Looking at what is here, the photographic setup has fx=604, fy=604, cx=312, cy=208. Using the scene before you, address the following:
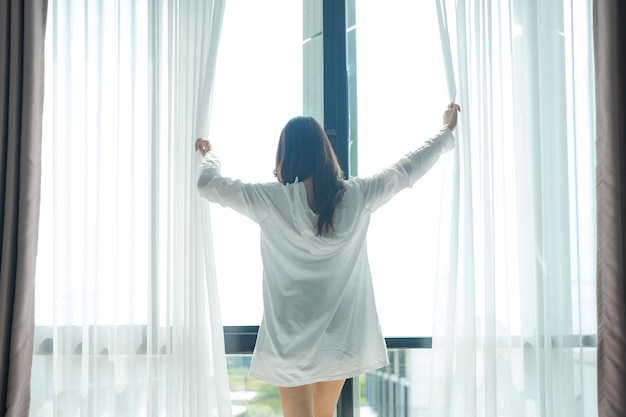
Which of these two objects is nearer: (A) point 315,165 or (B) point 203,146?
(A) point 315,165

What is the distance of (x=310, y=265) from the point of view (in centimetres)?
201

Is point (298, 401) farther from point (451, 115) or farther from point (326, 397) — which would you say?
point (451, 115)

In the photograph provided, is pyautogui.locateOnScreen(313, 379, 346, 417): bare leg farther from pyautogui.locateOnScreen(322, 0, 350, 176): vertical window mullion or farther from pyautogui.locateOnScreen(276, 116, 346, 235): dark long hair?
pyautogui.locateOnScreen(322, 0, 350, 176): vertical window mullion

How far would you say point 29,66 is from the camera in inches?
86.8

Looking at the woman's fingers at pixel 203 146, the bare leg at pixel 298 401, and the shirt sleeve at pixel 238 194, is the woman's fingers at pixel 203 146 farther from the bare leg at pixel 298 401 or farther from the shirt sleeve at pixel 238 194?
the bare leg at pixel 298 401

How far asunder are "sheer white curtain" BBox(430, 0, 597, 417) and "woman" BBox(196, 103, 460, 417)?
12.6 inches

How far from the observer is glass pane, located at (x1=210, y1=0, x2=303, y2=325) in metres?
2.36

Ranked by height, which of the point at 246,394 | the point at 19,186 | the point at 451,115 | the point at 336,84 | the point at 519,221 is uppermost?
the point at 336,84

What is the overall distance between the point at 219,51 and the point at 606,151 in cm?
147

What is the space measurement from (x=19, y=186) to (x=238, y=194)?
846mm

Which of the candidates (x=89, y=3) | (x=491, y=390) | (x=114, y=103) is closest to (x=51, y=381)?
(x=114, y=103)

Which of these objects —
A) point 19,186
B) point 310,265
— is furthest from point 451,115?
point 19,186

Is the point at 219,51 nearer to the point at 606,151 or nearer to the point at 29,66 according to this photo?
the point at 29,66

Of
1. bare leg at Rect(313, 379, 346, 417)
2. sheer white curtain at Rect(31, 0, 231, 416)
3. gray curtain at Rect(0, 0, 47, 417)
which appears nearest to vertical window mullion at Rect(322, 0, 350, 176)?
sheer white curtain at Rect(31, 0, 231, 416)
